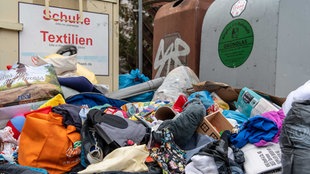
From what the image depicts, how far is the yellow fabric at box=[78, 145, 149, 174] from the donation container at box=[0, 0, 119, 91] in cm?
196

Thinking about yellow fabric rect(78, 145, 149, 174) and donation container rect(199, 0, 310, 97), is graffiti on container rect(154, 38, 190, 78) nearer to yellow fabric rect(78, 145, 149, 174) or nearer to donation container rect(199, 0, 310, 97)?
donation container rect(199, 0, 310, 97)

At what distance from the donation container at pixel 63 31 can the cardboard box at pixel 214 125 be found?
1.76 m

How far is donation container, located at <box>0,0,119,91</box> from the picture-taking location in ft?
11.1

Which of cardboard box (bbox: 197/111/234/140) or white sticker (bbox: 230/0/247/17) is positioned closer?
cardboard box (bbox: 197/111/234/140)

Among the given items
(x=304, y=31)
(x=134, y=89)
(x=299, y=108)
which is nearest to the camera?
(x=299, y=108)

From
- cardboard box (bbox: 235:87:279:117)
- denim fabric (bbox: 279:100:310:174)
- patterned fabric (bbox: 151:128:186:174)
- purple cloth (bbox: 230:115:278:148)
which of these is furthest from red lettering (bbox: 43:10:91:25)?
denim fabric (bbox: 279:100:310:174)

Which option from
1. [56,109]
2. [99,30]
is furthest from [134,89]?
[56,109]

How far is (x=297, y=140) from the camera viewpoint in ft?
4.89

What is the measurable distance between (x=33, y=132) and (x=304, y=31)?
7.55ft

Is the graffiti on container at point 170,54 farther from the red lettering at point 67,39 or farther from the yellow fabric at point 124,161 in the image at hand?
the yellow fabric at point 124,161

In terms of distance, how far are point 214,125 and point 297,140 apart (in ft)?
3.19

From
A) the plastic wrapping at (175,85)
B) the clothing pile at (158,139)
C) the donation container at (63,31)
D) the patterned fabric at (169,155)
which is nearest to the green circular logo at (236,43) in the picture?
the plastic wrapping at (175,85)

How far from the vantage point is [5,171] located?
1.95m

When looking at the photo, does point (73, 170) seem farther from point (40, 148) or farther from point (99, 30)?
point (99, 30)
